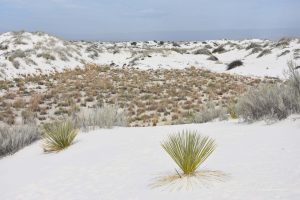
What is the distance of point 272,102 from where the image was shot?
27.6 ft

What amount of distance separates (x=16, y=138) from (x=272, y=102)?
5460mm

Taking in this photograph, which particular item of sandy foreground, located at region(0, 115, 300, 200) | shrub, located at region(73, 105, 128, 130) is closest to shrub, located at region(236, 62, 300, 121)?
sandy foreground, located at region(0, 115, 300, 200)

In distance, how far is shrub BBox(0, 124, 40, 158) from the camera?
9.36 meters

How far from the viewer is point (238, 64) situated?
39.2m

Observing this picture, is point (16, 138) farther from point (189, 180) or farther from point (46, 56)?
point (46, 56)

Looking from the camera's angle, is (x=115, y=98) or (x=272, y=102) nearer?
(x=272, y=102)

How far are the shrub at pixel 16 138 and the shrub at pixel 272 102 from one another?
4719 millimetres

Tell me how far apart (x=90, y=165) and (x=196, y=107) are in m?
11.5

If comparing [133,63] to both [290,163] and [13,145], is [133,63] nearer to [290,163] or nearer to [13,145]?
[13,145]

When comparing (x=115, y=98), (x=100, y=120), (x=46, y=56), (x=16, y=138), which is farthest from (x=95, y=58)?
(x=16, y=138)

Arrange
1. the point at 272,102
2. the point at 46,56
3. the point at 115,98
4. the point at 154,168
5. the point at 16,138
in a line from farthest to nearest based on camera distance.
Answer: the point at 46,56, the point at 115,98, the point at 16,138, the point at 272,102, the point at 154,168

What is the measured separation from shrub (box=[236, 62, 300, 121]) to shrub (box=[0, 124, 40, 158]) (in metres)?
4.72

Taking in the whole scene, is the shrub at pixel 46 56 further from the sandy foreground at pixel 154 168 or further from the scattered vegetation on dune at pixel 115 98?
the sandy foreground at pixel 154 168

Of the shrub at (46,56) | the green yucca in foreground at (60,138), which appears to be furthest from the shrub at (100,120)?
the shrub at (46,56)
